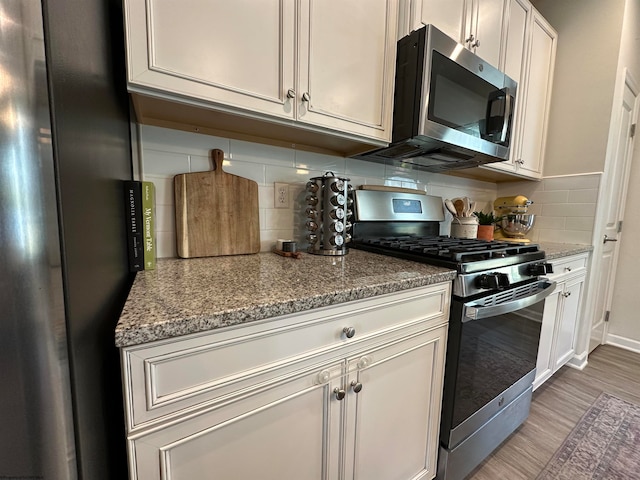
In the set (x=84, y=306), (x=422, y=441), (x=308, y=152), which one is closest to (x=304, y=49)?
(x=308, y=152)

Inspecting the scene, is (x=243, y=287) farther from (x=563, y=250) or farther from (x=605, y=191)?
(x=605, y=191)

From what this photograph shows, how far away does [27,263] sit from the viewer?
26 cm

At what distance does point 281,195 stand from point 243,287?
2.17 ft

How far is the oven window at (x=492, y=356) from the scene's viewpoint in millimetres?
988

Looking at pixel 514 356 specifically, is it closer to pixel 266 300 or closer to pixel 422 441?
pixel 422 441

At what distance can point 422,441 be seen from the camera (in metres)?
0.98

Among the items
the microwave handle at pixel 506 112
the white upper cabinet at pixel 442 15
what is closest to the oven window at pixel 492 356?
the microwave handle at pixel 506 112

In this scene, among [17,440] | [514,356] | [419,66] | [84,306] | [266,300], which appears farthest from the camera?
[514,356]

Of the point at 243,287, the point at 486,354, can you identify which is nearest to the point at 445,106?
the point at 486,354

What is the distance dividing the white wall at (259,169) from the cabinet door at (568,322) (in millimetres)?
1245

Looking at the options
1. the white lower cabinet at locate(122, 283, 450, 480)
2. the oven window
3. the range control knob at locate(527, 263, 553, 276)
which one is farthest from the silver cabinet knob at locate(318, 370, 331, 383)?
the range control knob at locate(527, 263, 553, 276)

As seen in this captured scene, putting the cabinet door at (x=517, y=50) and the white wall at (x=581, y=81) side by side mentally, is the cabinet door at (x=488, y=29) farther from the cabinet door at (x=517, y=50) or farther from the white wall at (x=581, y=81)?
the white wall at (x=581, y=81)

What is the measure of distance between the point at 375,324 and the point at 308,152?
2.91 ft

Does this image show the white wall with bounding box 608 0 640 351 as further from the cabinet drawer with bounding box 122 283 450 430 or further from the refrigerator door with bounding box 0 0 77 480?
the refrigerator door with bounding box 0 0 77 480
